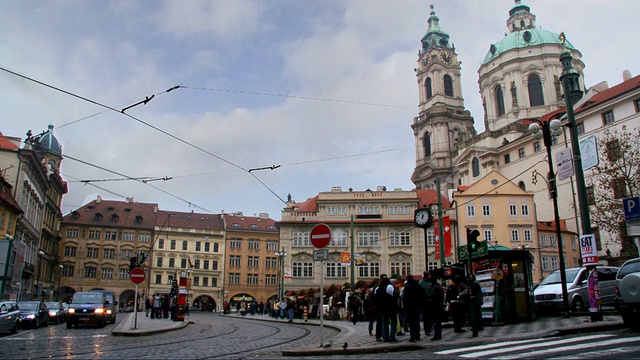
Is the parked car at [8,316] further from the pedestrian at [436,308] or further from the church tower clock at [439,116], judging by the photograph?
the church tower clock at [439,116]

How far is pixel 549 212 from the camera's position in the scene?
6059 centimetres

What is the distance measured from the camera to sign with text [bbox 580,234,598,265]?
13266mm

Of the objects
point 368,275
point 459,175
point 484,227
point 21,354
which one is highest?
point 459,175

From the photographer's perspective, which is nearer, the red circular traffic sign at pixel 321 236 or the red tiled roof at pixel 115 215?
the red circular traffic sign at pixel 321 236

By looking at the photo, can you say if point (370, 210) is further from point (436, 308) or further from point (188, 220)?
point (436, 308)

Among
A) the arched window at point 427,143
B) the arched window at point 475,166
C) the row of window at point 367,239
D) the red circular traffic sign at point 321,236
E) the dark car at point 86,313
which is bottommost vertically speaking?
the dark car at point 86,313

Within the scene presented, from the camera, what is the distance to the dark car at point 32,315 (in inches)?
910

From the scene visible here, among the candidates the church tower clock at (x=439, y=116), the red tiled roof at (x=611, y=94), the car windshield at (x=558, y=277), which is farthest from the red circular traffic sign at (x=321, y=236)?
the church tower clock at (x=439, y=116)

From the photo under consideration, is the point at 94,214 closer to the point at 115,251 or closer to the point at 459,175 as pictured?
the point at 115,251

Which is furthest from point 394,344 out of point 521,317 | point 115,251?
point 115,251

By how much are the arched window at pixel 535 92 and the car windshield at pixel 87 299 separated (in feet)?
235

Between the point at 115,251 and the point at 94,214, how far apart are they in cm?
644

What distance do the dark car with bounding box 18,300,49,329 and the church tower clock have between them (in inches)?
2532

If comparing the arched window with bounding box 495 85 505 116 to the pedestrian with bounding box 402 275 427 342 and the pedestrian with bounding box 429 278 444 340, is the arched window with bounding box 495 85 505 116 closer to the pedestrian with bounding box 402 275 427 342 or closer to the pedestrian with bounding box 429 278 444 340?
the pedestrian with bounding box 429 278 444 340
